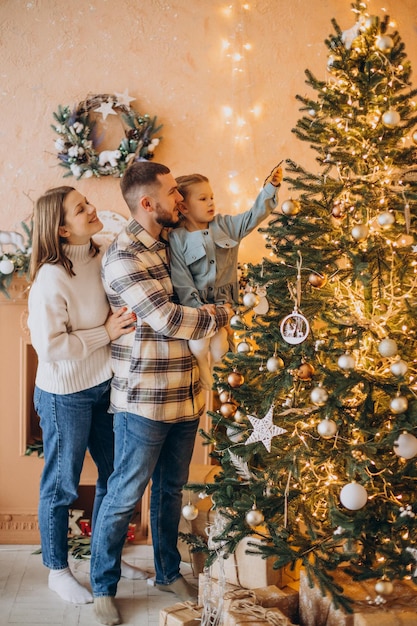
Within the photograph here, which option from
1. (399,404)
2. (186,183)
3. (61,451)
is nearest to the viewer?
(399,404)

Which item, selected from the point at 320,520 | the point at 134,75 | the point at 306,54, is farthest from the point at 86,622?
the point at 306,54

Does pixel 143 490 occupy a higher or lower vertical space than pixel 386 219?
lower

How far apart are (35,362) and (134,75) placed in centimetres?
139

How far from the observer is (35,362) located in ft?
11.3

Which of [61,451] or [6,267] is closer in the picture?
[61,451]

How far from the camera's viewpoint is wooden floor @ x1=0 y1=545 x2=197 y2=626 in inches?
106

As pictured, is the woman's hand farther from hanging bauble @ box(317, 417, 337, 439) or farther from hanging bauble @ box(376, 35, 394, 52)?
hanging bauble @ box(376, 35, 394, 52)

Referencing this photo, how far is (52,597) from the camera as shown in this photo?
285 cm

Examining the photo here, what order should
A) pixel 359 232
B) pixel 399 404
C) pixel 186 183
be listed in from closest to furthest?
1. pixel 399 404
2. pixel 359 232
3. pixel 186 183

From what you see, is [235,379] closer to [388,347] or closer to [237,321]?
[237,321]

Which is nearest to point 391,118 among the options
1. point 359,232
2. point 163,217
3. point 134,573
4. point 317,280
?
point 359,232

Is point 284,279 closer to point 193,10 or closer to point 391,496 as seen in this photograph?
point 391,496

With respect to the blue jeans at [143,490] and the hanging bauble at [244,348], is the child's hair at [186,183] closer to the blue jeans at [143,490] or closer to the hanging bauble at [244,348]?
the hanging bauble at [244,348]

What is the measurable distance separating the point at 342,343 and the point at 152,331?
0.68 m
